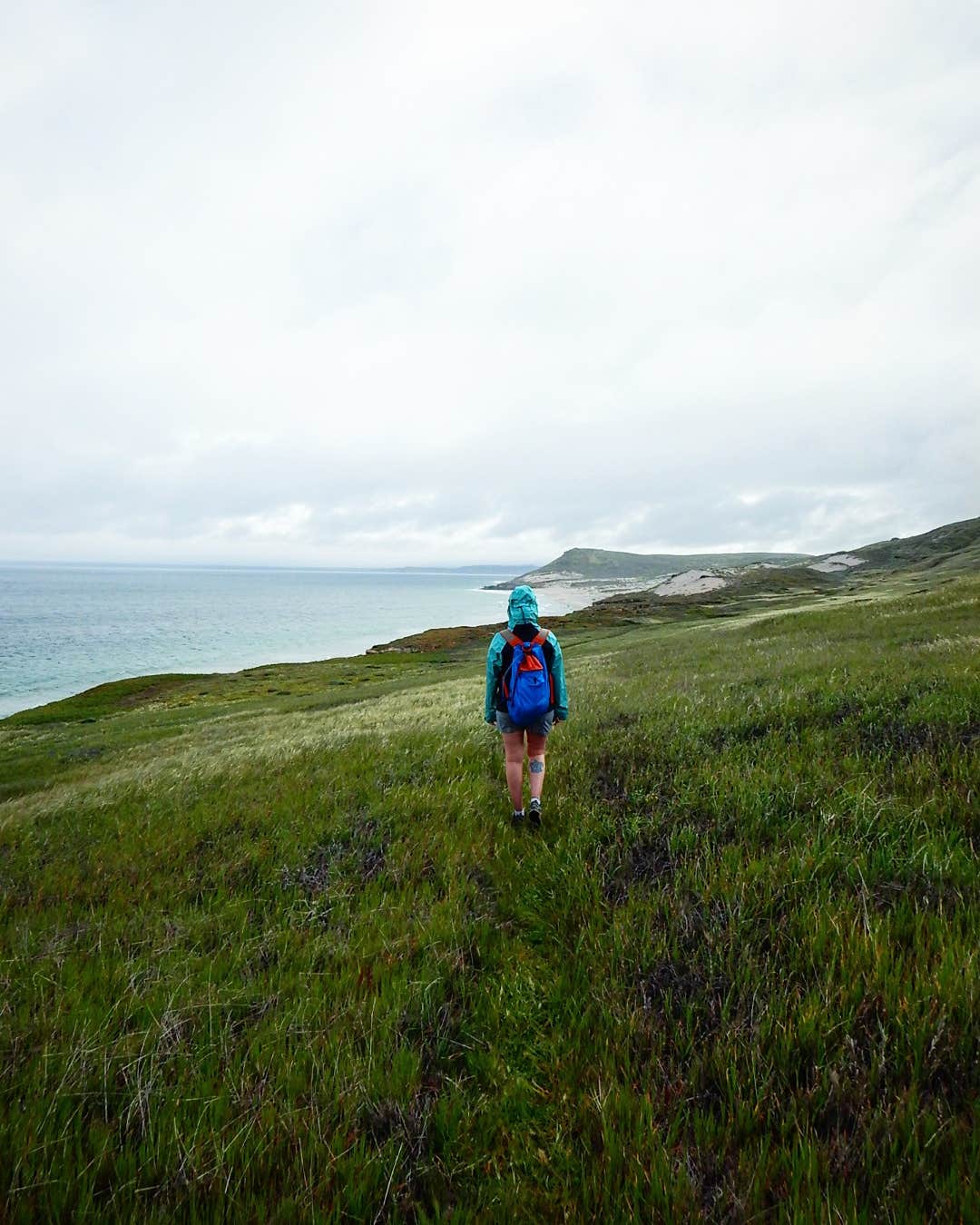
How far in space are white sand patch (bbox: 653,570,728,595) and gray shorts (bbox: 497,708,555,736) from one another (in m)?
136

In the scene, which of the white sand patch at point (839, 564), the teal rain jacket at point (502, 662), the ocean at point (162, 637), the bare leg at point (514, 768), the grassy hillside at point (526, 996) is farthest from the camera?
the white sand patch at point (839, 564)

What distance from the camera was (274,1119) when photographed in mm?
2426

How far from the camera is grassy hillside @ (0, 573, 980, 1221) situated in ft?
7.08

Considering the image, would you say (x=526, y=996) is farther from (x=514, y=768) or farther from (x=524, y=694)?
(x=524, y=694)

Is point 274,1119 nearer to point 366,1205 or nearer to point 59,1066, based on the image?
point 366,1205

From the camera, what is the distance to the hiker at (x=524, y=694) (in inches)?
254

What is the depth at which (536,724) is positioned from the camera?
656 cm

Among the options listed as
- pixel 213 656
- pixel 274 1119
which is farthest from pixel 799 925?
pixel 213 656

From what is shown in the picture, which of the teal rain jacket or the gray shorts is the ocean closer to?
the teal rain jacket

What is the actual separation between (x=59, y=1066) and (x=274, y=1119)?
1.36m

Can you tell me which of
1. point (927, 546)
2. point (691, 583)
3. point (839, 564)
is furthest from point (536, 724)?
point (839, 564)

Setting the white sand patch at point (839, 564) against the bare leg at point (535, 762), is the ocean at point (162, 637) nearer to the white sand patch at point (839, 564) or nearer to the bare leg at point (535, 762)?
the bare leg at point (535, 762)

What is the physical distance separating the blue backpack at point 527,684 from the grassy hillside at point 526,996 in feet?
4.01

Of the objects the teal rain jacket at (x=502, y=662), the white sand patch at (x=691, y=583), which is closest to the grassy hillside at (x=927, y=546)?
the white sand patch at (x=691, y=583)
